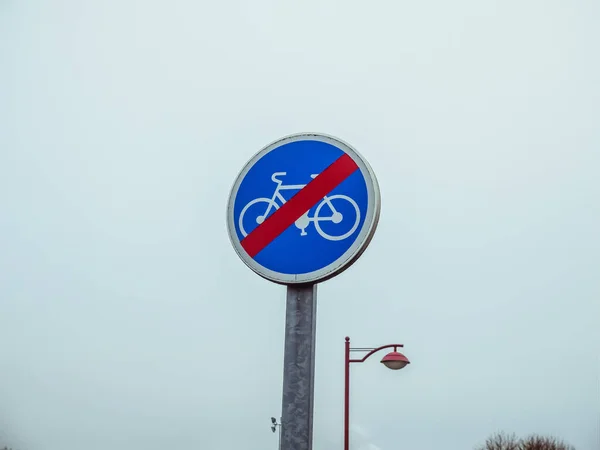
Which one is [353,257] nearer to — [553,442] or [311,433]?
[311,433]

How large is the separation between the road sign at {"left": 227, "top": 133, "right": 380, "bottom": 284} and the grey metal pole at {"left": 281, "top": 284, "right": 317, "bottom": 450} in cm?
10

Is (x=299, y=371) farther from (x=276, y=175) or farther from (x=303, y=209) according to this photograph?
(x=276, y=175)

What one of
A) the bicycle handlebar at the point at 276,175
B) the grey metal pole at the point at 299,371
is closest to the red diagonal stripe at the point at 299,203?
the bicycle handlebar at the point at 276,175

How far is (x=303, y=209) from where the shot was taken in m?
2.73

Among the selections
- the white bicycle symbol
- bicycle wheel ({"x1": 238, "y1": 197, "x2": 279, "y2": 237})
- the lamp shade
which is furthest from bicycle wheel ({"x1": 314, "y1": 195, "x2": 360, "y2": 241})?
the lamp shade

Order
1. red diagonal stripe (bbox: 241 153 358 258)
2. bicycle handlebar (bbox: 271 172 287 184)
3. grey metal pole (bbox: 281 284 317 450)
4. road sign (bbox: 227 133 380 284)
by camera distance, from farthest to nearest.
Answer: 1. bicycle handlebar (bbox: 271 172 287 184)
2. red diagonal stripe (bbox: 241 153 358 258)
3. road sign (bbox: 227 133 380 284)
4. grey metal pole (bbox: 281 284 317 450)

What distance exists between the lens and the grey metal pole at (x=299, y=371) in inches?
94.2

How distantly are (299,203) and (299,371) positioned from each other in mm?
652

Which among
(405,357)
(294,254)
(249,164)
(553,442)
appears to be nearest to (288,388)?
(294,254)

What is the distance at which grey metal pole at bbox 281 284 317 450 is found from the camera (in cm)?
239

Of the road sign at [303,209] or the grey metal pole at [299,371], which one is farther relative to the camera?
the road sign at [303,209]

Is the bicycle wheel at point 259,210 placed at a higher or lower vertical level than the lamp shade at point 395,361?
lower

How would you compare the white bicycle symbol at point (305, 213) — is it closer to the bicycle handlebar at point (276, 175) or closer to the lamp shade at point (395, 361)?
the bicycle handlebar at point (276, 175)

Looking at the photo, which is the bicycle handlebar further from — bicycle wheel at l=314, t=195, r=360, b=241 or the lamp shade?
the lamp shade
